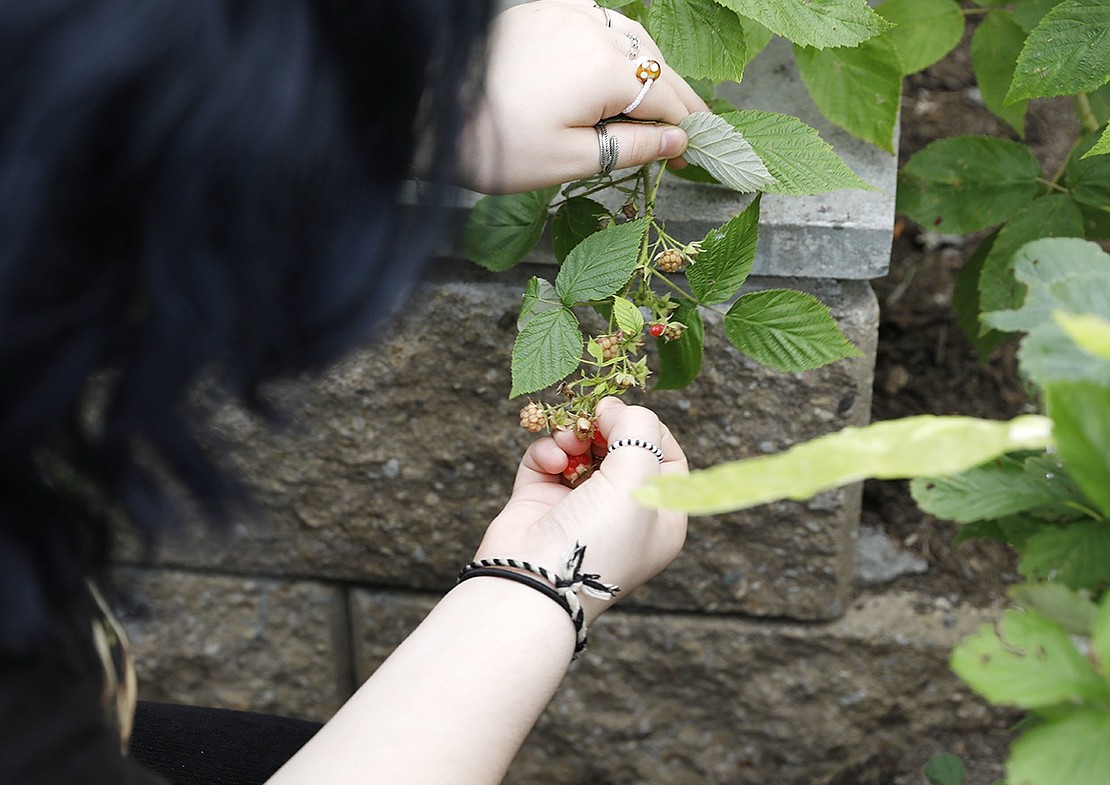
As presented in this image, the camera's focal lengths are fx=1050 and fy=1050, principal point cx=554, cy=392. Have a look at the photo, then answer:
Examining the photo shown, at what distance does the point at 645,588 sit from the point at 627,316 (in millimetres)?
611

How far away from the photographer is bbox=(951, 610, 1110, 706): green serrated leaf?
41 cm

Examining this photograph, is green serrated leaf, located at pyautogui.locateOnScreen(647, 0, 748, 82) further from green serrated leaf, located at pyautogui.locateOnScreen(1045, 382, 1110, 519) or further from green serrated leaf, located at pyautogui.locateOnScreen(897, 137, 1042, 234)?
green serrated leaf, located at pyautogui.locateOnScreen(1045, 382, 1110, 519)

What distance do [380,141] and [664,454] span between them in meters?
0.36

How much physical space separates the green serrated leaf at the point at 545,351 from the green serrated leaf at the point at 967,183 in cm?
51

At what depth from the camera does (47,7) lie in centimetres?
47

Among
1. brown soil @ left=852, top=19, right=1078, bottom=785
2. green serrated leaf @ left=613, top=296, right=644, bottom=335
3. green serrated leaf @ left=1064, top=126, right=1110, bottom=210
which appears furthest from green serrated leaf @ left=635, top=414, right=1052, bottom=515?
brown soil @ left=852, top=19, right=1078, bottom=785

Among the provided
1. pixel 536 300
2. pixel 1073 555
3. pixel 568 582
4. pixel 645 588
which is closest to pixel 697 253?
pixel 536 300

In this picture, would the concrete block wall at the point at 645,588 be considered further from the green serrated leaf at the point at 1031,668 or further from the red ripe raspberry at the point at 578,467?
the green serrated leaf at the point at 1031,668

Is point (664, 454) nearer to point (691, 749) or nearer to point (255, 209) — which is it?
point (255, 209)

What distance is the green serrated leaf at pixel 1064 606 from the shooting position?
1.55 feet

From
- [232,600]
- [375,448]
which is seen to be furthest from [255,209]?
[232,600]

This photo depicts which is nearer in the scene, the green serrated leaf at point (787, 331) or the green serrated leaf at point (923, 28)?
the green serrated leaf at point (787, 331)

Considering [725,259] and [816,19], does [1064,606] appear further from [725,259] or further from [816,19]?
[816,19]

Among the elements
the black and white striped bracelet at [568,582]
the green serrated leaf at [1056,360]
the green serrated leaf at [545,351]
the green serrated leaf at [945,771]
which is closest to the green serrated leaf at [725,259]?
the green serrated leaf at [545,351]
